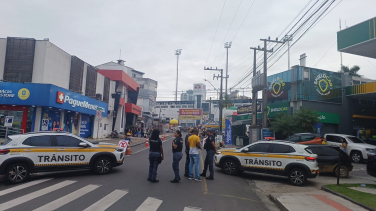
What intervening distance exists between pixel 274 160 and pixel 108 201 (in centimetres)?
672

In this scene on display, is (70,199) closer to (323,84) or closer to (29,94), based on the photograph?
(29,94)

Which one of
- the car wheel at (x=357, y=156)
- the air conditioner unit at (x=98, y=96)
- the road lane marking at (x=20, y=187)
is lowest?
the road lane marking at (x=20, y=187)

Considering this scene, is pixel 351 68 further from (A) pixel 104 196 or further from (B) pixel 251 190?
(A) pixel 104 196

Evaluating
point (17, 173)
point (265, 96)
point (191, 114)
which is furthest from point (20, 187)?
point (191, 114)

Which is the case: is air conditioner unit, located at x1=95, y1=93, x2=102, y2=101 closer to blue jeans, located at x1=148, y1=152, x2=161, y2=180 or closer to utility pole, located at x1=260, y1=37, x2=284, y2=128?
utility pole, located at x1=260, y1=37, x2=284, y2=128

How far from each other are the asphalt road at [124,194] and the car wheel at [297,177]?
167 centimetres

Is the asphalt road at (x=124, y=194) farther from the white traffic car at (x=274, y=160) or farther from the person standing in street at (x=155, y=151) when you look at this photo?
the white traffic car at (x=274, y=160)

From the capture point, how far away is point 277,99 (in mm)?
31953

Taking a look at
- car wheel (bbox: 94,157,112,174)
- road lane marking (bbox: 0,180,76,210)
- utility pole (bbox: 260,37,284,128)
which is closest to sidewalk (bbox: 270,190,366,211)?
car wheel (bbox: 94,157,112,174)

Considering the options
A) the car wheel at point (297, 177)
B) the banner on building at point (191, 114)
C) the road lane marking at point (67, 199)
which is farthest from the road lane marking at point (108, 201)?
the banner on building at point (191, 114)

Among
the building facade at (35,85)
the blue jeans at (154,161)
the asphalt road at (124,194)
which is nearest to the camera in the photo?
the asphalt road at (124,194)

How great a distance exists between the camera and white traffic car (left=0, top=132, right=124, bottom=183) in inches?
380

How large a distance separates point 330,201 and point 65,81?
23241 millimetres

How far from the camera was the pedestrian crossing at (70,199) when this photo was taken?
22.9 ft
